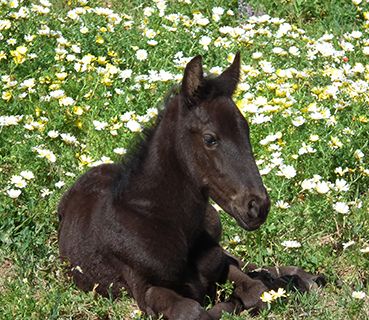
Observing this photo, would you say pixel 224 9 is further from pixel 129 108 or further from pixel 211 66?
pixel 129 108

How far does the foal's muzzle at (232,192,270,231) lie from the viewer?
6297mm

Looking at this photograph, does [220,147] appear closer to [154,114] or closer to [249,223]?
[249,223]

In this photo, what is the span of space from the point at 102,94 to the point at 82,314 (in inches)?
116

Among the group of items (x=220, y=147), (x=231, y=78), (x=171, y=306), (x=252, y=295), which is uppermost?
(x=231, y=78)

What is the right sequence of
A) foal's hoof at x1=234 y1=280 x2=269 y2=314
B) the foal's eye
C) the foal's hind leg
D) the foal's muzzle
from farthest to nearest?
the foal's hind leg, foal's hoof at x1=234 y1=280 x2=269 y2=314, the foal's eye, the foal's muzzle

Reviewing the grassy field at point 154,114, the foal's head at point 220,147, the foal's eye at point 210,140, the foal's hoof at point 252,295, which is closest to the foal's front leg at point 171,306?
the grassy field at point 154,114

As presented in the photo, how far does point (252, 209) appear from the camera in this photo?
20.7ft

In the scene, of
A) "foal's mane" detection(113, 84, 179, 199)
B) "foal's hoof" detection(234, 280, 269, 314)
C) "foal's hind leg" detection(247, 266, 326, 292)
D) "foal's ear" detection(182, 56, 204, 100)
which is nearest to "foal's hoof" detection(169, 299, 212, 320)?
"foal's hoof" detection(234, 280, 269, 314)

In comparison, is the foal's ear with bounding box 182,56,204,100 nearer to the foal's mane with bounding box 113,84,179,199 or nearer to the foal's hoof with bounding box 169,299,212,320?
Answer: the foal's mane with bounding box 113,84,179,199

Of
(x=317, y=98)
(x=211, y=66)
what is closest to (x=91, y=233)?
(x=317, y=98)

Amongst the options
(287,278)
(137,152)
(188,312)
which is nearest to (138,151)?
(137,152)

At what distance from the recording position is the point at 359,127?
29.3ft

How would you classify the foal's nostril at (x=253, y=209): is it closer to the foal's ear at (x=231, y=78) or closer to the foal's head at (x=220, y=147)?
the foal's head at (x=220, y=147)

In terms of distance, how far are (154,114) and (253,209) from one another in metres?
2.47
